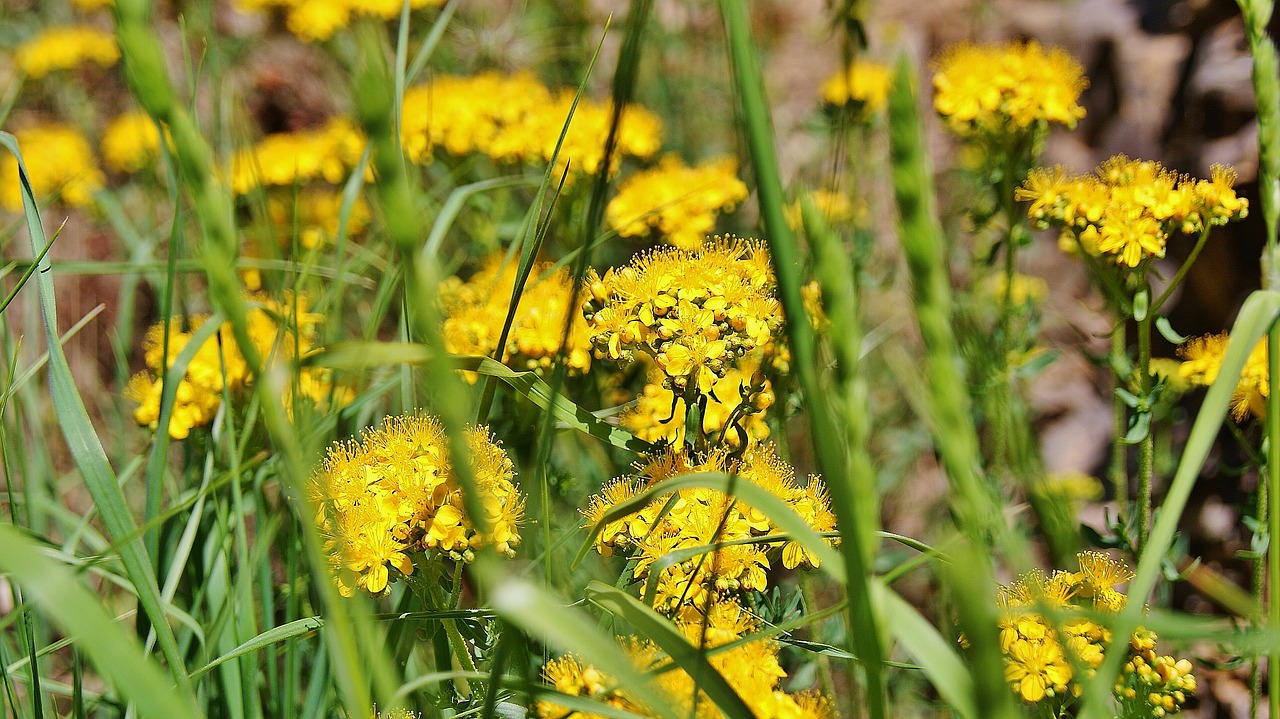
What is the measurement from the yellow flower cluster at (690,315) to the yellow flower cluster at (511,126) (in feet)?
3.25

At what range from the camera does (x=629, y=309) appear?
1.26 meters

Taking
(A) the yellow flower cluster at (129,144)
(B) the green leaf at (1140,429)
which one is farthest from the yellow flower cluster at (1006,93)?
(A) the yellow flower cluster at (129,144)

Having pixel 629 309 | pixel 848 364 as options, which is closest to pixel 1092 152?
pixel 629 309

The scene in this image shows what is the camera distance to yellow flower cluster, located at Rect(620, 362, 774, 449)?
48.0 inches

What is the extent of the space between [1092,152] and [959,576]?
3277mm

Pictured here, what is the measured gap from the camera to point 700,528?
1085 mm

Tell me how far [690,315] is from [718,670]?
46cm

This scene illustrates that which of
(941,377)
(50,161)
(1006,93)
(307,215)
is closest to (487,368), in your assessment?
(941,377)

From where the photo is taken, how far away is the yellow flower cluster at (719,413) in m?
1.22

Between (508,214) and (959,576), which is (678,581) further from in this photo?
(508,214)

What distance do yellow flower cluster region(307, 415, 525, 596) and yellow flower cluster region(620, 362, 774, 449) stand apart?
26 cm

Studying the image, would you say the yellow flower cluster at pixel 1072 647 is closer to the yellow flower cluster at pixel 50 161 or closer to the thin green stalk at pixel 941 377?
the thin green stalk at pixel 941 377

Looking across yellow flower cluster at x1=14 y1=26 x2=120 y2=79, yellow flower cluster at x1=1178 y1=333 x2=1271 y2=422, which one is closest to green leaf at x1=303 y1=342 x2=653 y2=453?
yellow flower cluster at x1=1178 y1=333 x2=1271 y2=422

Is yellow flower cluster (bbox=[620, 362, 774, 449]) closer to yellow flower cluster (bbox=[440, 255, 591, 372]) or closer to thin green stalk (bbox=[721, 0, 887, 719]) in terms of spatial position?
yellow flower cluster (bbox=[440, 255, 591, 372])
